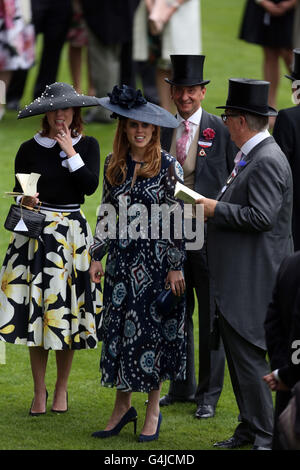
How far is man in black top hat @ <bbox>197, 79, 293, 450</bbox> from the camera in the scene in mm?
5812

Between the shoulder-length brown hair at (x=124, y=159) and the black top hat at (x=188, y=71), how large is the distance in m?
0.60

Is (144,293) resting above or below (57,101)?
below

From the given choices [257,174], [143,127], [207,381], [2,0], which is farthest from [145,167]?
[2,0]

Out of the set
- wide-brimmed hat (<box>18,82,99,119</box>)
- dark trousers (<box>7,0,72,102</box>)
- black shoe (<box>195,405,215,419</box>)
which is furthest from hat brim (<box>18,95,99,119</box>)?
dark trousers (<box>7,0,72,102</box>)

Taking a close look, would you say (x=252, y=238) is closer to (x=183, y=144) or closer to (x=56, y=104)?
(x=183, y=144)

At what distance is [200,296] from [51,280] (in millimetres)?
937

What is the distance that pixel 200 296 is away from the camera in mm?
6801

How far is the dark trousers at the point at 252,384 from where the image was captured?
19.5 feet

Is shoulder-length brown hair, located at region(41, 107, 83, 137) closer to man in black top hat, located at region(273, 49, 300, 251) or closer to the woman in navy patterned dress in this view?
the woman in navy patterned dress

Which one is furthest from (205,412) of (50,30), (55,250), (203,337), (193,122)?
(50,30)

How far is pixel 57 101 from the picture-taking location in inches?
254

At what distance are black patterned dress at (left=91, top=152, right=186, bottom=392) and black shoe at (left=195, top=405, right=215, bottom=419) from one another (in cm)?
63

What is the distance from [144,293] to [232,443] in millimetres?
952

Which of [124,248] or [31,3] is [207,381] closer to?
[124,248]
